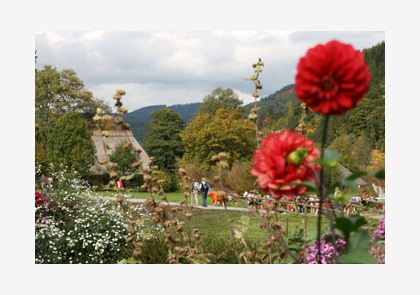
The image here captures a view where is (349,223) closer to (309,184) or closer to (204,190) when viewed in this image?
(309,184)

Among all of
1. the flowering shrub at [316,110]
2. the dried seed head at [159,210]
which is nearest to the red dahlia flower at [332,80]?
the flowering shrub at [316,110]

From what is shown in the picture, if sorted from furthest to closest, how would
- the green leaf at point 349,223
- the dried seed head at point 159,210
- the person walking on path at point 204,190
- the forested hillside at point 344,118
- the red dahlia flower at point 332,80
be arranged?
the person walking on path at point 204,190, the forested hillside at point 344,118, the dried seed head at point 159,210, the green leaf at point 349,223, the red dahlia flower at point 332,80

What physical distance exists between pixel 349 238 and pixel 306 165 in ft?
1.17

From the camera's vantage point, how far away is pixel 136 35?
4.90 metres

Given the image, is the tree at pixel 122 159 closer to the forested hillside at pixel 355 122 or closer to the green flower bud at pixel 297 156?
the forested hillside at pixel 355 122

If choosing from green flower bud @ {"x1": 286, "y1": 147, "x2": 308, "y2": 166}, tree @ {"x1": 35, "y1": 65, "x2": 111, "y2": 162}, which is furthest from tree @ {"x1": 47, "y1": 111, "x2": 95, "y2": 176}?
green flower bud @ {"x1": 286, "y1": 147, "x2": 308, "y2": 166}

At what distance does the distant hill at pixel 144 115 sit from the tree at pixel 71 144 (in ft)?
1.40

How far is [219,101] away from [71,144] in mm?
1425

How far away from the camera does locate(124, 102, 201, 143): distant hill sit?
Answer: 4.96 m

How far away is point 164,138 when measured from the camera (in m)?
5.15

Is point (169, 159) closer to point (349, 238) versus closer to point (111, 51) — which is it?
point (111, 51)

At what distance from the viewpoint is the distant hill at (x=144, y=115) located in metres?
4.96

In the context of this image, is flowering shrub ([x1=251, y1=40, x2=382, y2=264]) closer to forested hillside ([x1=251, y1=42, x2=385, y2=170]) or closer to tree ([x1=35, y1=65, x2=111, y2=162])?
forested hillside ([x1=251, y1=42, x2=385, y2=170])
